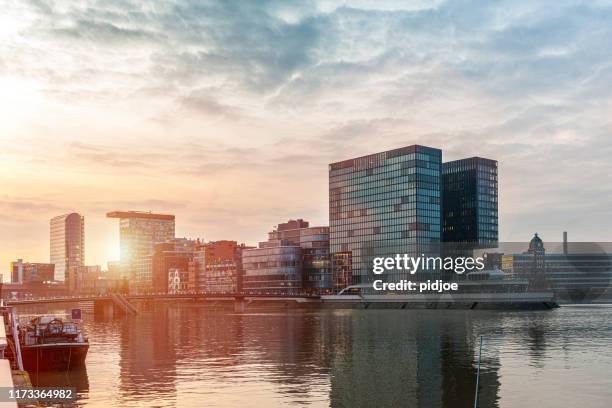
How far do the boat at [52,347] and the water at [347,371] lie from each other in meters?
2.56

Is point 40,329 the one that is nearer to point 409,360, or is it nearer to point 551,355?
point 409,360

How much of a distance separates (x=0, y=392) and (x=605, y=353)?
84976mm

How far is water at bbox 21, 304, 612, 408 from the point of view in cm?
6306

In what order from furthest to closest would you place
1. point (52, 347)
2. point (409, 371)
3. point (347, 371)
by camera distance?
1. point (52, 347)
2. point (347, 371)
3. point (409, 371)

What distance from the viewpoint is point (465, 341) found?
4619 inches

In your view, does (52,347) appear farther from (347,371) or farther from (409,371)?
(409,371)

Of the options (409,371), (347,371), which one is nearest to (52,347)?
(347,371)

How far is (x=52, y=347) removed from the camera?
279 feet

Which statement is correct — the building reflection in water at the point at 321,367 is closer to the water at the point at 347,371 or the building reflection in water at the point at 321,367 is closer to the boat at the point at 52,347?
the water at the point at 347,371

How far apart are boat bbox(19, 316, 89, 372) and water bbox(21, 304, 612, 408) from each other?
2.56m

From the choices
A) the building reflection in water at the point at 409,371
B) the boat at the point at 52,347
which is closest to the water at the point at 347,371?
the building reflection in water at the point at 409,371

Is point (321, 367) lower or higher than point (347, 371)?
lower

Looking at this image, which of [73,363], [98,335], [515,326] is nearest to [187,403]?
[73,363]

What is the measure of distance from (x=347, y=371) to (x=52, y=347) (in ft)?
110
